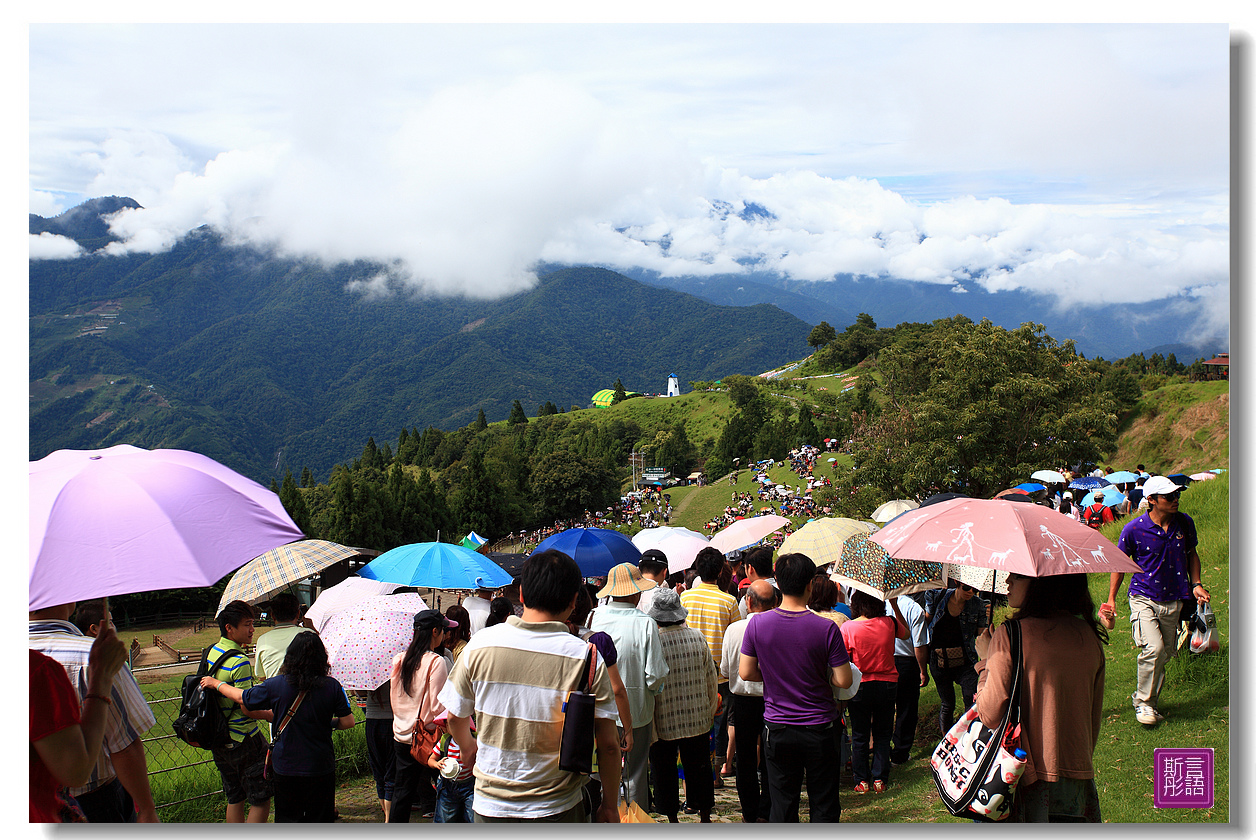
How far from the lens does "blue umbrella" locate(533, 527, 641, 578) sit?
7.63 metres

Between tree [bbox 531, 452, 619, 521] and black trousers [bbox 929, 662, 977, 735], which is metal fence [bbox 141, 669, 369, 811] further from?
tree [bbox 531, 452, 619, 521]

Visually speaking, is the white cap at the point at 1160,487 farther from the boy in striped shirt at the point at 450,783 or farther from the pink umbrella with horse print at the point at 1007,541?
the boy in striped shirt at the point at 450,783

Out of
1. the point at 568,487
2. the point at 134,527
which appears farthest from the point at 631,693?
the point at 568,487

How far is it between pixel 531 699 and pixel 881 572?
2.89 m

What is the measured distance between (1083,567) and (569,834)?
98.4 inches

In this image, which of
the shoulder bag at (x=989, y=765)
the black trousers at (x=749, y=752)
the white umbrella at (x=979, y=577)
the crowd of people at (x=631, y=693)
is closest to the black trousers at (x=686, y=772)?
the crowd of people at (x=631, y=693)

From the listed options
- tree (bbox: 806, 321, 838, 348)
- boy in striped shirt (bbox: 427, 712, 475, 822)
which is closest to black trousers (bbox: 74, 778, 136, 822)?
boy in striped shirt (bbox: 427, 712, 475, 822)

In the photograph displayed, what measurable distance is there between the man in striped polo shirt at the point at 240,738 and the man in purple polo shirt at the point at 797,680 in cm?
275

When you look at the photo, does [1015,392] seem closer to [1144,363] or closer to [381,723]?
[381,723]

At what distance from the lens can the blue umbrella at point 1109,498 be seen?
1706cm

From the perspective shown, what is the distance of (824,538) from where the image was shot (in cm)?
668

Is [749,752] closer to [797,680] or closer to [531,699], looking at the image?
[797,680]

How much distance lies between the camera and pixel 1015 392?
23.9 meters

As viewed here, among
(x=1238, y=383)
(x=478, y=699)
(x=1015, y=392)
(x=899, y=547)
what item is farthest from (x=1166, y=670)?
(x=1015, y=392)
